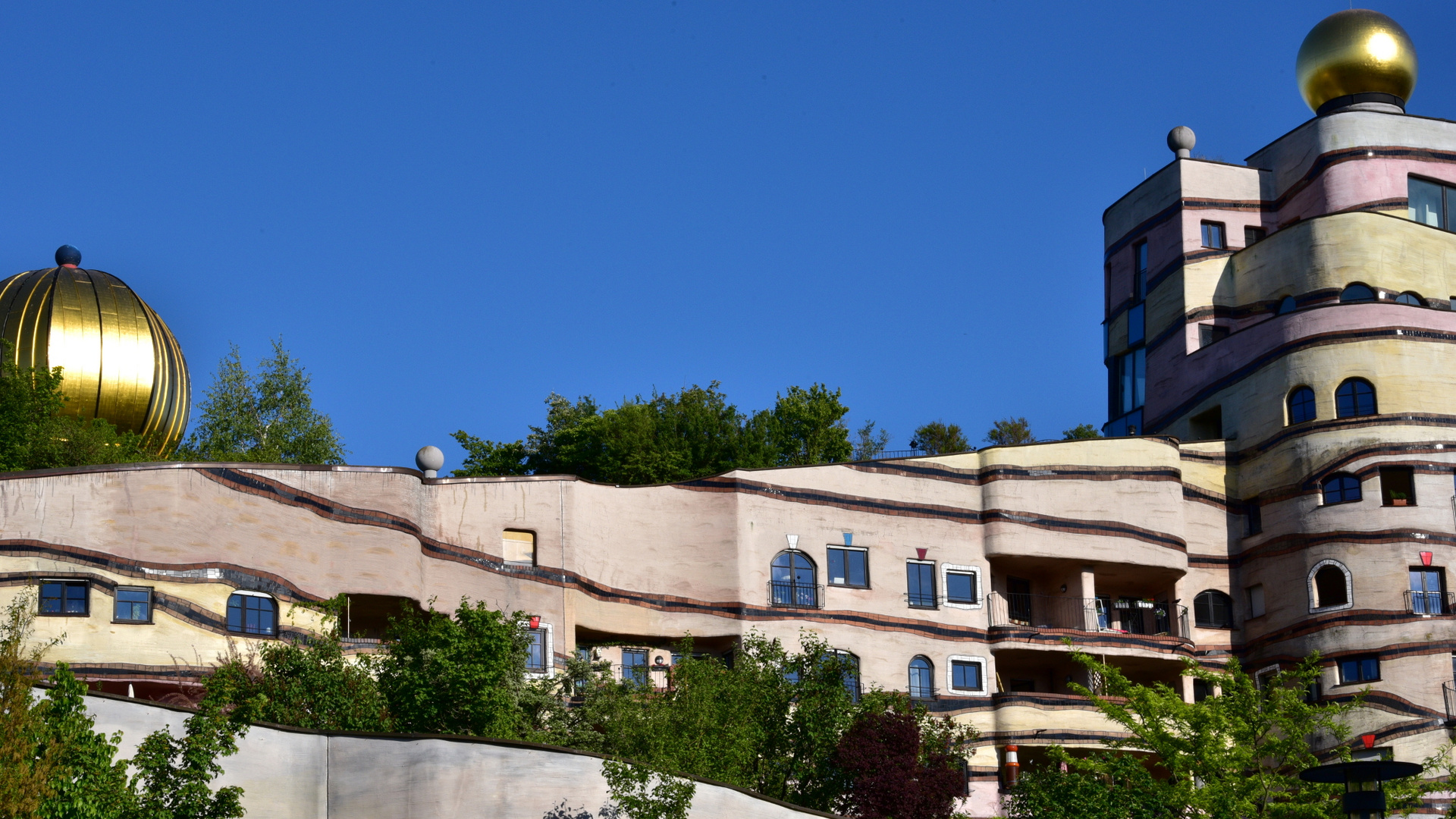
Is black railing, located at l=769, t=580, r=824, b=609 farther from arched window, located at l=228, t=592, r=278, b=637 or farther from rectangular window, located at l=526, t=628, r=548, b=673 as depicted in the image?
arched window, located at l=228, t=592, r=278, b=637

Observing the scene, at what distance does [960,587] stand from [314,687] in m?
17.6

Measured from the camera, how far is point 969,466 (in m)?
43.3

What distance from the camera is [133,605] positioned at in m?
31.0

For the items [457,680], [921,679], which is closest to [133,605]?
[457,680]

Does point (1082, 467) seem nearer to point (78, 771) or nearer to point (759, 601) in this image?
point (759, 601)

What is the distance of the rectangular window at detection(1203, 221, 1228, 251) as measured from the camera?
4931cm

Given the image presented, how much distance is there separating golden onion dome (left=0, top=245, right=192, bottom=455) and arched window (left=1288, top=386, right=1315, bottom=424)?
26249mm

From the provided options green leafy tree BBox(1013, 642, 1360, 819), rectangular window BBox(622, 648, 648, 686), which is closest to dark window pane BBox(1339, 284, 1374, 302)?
green leafy tree BBox(1013, 642, 1360, 819)

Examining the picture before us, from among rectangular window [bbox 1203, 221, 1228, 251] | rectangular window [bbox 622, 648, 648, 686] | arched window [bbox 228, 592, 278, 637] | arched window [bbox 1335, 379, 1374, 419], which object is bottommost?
rectangular window [bbox 622, 648, 648, 686]

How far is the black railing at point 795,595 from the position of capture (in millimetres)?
40188

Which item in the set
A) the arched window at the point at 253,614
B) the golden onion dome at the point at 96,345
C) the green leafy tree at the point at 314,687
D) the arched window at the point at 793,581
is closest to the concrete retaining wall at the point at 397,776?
the green leafy tree at the point at 314,687

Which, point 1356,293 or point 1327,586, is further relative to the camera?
point 1356,293

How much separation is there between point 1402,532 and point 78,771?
31.6 metres

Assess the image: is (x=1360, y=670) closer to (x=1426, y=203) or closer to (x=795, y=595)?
(x=795, y=595)
